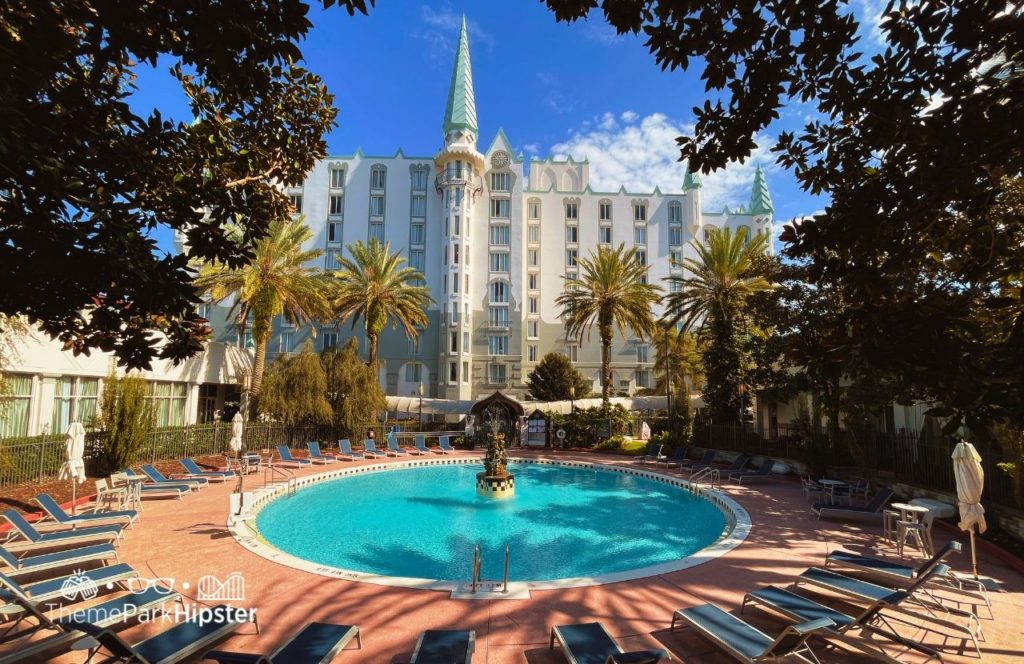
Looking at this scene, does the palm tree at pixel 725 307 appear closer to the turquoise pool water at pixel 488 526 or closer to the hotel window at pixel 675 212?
the turquoise pool water at pixel 488 526

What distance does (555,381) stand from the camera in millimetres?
41594

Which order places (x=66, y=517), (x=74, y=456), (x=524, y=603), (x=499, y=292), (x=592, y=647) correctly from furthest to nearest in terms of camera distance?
(x=499, y=292) < (x=74, y=456) < (x=66, y=517) < (x=524, y=603) < (x=592, y=647)

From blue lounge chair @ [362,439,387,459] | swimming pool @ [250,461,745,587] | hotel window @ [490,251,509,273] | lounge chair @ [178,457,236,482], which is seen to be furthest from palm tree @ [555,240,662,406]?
lounge chair @ [178,457,236,482]

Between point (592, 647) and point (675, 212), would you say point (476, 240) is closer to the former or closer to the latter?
point (675, 212)

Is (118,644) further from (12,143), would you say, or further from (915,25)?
(915,25)

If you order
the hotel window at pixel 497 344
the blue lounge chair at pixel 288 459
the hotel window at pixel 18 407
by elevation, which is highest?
the hotel window at pixel 497 344

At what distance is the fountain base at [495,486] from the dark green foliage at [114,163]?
41.6ft

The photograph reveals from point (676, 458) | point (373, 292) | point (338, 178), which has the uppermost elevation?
point (338, 178)

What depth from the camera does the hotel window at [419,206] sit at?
4772 centimetres

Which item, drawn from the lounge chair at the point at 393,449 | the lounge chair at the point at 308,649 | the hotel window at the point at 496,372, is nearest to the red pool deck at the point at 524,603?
the lounge chair at the point at 308,649

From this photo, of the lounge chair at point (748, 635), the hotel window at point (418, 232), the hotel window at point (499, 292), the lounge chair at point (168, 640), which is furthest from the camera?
the hotel window at point (499, 292)

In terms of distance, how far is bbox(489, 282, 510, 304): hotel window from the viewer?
47625 mm

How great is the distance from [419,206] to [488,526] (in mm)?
39380

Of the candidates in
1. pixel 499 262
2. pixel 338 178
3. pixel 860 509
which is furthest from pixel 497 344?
pixel 860 509
